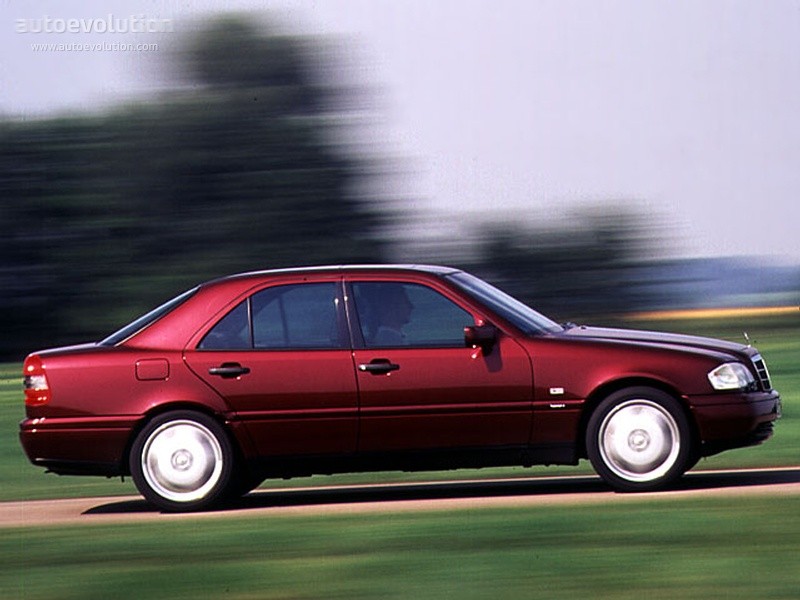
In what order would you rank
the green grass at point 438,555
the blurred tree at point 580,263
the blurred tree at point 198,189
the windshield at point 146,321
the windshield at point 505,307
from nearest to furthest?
the green grass at point 438,555 → the windshield at point 505,307 → the windshield at point 146,321 → the blurred tree at point 198,189 → the blurred tree at point 580,263

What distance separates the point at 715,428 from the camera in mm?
9695

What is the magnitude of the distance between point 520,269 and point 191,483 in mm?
52601

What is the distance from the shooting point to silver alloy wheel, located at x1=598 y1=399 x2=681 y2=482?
9.68 metres

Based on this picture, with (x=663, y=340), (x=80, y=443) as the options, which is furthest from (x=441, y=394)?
(x=80, y=443)

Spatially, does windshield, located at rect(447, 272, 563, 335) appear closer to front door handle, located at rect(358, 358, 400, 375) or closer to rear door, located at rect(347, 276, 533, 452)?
rear door, located at rect(347, 276, 533, 452)

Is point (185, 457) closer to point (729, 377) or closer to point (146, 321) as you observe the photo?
point (146, 321)

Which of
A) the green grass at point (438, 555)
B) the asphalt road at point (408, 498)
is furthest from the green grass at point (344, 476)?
the green grass at point (438, 555)

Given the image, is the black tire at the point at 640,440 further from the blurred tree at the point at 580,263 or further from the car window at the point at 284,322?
the blurred tree at the point at 580,263

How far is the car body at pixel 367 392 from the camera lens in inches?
383

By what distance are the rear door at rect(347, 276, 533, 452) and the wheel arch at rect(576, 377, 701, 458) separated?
325 millimetres

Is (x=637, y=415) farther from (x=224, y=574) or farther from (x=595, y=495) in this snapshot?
(x=224, y=574)

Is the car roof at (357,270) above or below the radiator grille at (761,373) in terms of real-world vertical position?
above

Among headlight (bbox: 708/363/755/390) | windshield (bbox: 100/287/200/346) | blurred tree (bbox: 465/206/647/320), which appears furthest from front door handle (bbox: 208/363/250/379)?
blurred tree (bbox: 465/206/647/320)

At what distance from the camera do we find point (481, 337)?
384 inches
